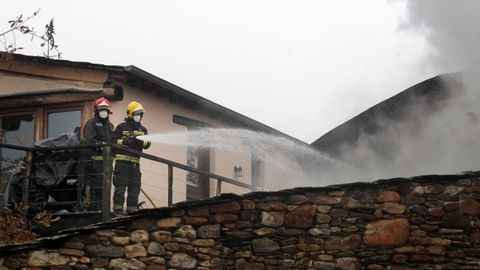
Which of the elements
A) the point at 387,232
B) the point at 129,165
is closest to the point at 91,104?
the point at 129,165

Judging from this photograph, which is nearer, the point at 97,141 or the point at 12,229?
the point at 12,229

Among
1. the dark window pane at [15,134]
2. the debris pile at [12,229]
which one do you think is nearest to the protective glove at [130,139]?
the debris pile at [12,229]

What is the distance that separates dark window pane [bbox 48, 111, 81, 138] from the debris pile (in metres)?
2.85

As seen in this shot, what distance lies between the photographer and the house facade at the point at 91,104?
1433 centimetres

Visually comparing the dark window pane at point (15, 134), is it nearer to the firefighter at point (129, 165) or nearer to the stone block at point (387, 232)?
the firefighter at point (129, 165)

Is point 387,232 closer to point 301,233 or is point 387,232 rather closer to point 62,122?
point 301,233

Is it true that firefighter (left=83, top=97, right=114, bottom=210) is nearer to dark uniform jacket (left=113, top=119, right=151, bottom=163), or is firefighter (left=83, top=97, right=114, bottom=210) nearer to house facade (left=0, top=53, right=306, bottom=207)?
dark uniform jacket (left=113, top=119, right=151, bottom=163)

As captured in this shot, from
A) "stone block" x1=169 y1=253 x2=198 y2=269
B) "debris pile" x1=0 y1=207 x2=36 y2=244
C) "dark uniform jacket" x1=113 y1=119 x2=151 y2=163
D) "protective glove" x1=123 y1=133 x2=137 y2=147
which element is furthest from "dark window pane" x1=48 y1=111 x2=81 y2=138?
"stone block" x1=169 y1=253 x2=198 y2=269

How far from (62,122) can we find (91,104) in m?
0.70

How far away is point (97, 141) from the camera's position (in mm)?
12398

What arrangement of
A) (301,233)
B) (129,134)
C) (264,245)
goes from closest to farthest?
1. (301,233)
2. (264,245)
3. (129,134)

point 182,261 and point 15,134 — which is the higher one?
point 15,134

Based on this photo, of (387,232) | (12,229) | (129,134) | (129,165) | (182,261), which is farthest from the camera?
(129,134)

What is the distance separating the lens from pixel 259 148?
19.6m
